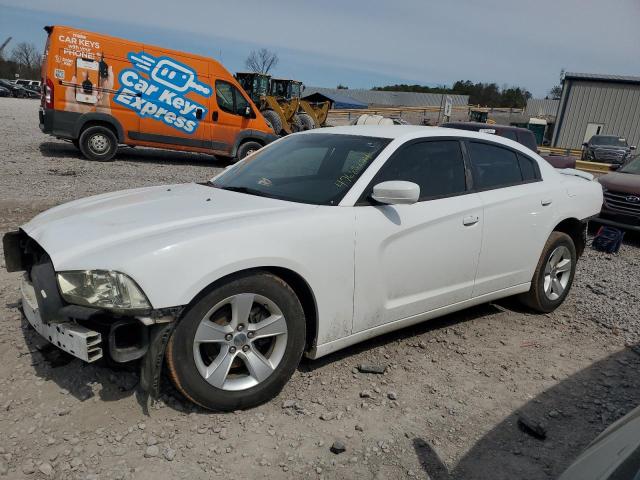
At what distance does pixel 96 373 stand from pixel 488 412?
2.38 metres

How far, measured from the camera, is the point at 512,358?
12.5 ft

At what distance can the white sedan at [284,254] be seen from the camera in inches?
99.2

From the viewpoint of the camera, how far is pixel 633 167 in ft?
29.2

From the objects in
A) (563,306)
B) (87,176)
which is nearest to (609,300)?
(563,306)

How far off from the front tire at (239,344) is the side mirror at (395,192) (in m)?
0.83

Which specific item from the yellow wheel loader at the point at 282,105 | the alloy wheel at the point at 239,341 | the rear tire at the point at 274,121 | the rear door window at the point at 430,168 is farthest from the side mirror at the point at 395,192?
the rear tire at the point at 274,121

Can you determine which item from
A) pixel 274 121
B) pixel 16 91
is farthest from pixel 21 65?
pixel 274 121

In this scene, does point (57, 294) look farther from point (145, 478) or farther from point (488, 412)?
point (488, 412)

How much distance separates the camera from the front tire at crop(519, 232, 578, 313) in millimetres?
4445

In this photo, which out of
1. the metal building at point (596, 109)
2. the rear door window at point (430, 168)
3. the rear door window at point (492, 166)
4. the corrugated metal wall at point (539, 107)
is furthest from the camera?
the corrugated metal wall at point (539, 107)

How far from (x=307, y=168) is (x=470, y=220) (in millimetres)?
1241

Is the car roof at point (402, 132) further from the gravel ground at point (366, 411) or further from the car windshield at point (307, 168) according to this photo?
the gravel ground at point (366, 411)

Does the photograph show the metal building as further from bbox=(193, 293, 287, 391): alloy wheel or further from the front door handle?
bbox=(193, 293, 287, 391): alloy wheel

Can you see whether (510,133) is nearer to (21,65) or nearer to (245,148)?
(245,148)
